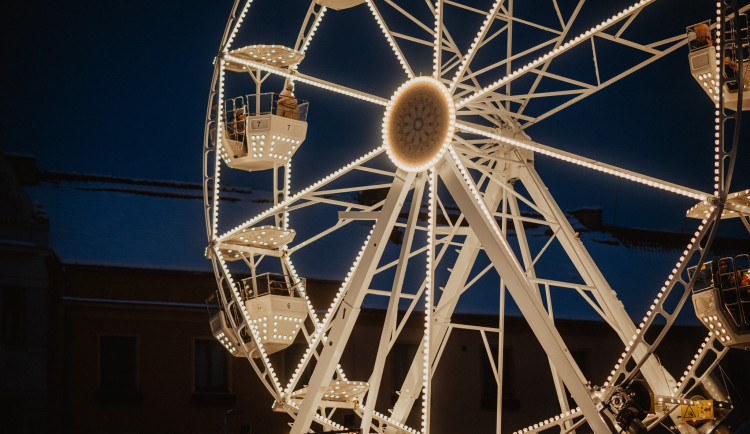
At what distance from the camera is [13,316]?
24.2 m

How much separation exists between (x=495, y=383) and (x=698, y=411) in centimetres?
1299

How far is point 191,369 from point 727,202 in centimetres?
1435

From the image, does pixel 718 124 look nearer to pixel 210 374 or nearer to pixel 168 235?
pixel 210 374

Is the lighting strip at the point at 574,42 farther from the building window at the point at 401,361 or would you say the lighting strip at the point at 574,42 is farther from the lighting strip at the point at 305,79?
the building window at the point at 401,361

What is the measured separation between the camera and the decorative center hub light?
648 inches

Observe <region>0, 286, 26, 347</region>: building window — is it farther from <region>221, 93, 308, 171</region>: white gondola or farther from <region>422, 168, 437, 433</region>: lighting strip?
<region>422, 168, 437, 433</region>: lighting strip

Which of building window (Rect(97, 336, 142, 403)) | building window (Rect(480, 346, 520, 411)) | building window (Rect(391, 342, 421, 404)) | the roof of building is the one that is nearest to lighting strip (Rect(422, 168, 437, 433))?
building window (Rect(97, 336, 142, 403))

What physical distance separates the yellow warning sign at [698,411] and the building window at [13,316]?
47.1 ft

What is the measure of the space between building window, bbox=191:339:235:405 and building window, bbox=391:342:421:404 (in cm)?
433

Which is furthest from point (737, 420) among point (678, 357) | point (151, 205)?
point (151, 205)

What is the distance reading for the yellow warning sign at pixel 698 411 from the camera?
16203mm

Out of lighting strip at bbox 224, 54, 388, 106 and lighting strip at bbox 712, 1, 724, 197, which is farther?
lighting strip at bbox 224, 54, 388, 106

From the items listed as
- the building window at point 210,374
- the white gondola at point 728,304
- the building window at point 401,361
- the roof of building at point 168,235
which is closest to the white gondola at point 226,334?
the building window at point 210,374

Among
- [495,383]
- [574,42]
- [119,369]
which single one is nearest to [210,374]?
[119,369]
